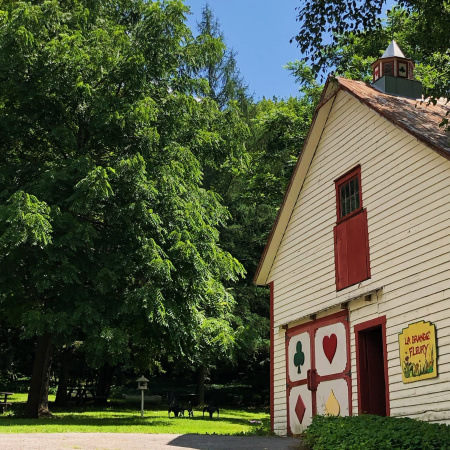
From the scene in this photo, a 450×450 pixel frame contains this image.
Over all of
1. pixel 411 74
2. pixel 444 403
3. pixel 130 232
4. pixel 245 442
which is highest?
pixel 411 74

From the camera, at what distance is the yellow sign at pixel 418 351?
11.0m

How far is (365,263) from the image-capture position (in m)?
13.2

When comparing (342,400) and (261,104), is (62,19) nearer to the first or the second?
(342,400)

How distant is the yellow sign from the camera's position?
10953 millimetres

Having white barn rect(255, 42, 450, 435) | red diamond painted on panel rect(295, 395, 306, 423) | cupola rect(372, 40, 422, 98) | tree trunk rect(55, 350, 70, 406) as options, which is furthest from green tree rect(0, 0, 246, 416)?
tree trunk rect(55, 350, 70, 406)

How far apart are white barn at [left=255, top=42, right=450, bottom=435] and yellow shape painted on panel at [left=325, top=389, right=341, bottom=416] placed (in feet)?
0.12

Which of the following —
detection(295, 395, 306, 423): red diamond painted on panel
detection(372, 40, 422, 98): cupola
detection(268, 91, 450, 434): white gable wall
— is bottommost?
detection(295, 395, 306, 423): red diamond painted on panel

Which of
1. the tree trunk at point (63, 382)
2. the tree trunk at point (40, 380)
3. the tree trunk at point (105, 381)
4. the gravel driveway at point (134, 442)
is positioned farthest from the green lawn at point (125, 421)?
the gravel driveway at point (134, 442)

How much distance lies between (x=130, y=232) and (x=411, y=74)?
9.07m

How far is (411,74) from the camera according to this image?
17.5 m

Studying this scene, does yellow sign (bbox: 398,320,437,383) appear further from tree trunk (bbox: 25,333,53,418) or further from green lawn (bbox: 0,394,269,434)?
tree trunk (bbox: 25,333,53,418)

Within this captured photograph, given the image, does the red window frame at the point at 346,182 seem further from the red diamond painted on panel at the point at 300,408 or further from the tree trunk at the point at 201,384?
the tree trunk at the point at 201,384

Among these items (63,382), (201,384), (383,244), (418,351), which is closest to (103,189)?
(383,244)

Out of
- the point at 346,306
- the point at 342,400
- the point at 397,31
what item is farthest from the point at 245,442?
the point at 397,31
